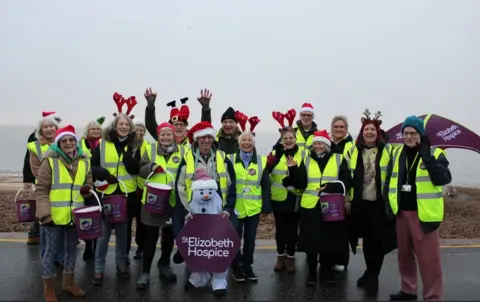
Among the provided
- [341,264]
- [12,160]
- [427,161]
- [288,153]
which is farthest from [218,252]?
[12,160]

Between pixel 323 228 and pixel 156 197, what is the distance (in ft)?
6.87

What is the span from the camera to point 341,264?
5.72 meters

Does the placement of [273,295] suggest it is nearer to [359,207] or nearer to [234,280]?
[234,280]

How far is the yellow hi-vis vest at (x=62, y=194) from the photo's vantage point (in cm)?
445

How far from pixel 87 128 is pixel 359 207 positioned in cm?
404

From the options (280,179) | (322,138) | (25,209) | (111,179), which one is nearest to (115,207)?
(111,179)

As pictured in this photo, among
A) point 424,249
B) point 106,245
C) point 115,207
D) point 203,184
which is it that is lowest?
point 106,245

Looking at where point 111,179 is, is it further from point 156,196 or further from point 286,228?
point 286,228

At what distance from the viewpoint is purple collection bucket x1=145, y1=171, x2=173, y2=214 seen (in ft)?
15.7

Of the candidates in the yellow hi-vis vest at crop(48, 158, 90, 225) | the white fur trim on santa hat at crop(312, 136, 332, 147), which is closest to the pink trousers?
the white fur trim on santa hat at crop(312, 136, 332, 147)

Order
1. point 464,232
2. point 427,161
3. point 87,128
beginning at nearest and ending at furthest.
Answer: point 427,161, point 87,128, point 464,232

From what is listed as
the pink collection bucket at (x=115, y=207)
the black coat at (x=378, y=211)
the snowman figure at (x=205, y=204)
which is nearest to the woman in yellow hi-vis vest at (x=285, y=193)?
the black coat at (x=378, y=211)

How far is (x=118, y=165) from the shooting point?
205 inches

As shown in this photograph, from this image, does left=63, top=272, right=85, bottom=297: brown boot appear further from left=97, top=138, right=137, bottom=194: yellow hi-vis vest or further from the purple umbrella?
the purple umbrella
